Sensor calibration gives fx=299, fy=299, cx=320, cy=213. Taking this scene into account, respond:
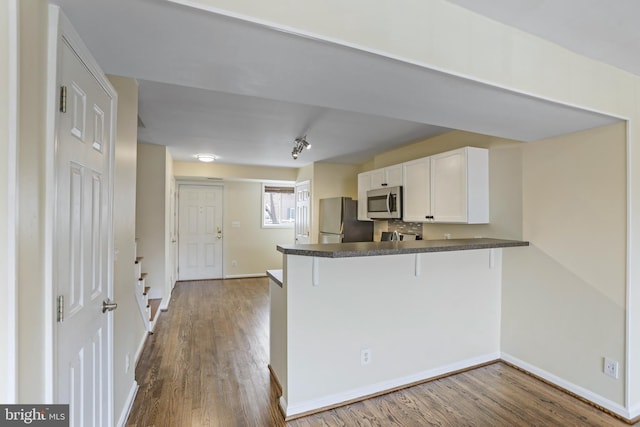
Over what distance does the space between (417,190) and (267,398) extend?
259cm

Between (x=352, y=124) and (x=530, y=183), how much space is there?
5.83 ft

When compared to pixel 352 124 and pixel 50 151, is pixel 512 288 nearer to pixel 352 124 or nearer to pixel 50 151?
pixel 352 124

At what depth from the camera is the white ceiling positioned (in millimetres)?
1115

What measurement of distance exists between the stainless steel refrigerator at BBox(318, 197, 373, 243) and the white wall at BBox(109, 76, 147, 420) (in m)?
3.06

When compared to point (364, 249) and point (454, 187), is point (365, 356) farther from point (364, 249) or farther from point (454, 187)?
Result: point (454, 187)

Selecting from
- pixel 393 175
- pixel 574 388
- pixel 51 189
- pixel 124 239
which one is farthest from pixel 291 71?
pixel 574 388

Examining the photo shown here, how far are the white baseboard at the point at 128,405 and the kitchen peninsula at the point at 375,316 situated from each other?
1.02m

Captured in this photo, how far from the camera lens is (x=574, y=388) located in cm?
237

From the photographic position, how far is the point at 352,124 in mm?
3256

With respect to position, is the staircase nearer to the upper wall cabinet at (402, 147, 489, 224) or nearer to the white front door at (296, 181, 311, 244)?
the white front door at (296, 181, 311, 244)

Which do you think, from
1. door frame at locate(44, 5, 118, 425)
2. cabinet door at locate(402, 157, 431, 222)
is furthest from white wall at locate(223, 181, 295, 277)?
door frame at locate(44, 5, 118, 425)

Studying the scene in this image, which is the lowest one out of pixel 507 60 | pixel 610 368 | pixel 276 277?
pixel 610 368

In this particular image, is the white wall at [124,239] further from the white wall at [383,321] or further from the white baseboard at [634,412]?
the white baseboard at [634,412]

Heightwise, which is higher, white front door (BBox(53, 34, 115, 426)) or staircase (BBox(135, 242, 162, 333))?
white front door (BBox(53, 34, 115, 426))
